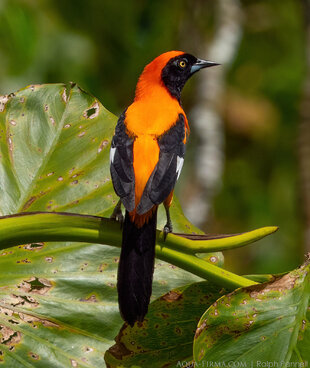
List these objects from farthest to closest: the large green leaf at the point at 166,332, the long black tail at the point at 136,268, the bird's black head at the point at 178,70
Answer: the bird's black head at the point at 178,70, the large green leaf at the point at 166,332, the long black tail at the point at 136,268

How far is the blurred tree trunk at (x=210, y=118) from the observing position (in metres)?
5.08

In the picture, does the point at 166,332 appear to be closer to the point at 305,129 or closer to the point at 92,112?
the point at 92,112

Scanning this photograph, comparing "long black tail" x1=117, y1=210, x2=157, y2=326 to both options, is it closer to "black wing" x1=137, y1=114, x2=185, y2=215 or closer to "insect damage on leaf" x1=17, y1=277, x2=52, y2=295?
"black wing" x1=137, y1=114, x2=185, y2=215

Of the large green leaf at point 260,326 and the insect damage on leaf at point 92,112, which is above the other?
the insect damage on leaf at point 92,112

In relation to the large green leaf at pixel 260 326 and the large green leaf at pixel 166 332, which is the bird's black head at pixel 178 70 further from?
the large green leaf at pixel 260 326

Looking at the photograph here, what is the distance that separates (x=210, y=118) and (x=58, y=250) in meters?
3.47

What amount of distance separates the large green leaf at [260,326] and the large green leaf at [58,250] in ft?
1.40

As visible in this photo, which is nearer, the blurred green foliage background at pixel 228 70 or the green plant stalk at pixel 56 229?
the green plant stalk at pixel 56 229

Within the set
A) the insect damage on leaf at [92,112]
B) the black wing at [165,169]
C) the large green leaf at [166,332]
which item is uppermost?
the insect damage on leaf at [92,112]

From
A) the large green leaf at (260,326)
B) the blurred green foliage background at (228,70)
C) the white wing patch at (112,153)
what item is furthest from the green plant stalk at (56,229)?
the blurred green foliage background at (228,70)

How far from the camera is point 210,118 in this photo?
5.21 meters

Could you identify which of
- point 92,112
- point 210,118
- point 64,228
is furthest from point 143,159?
point 210,118

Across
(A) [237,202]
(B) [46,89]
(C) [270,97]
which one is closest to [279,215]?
(A) [237,202]

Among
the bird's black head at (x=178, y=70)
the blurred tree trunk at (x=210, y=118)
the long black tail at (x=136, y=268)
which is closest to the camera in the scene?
the long black tail at (x=136, y=268)
